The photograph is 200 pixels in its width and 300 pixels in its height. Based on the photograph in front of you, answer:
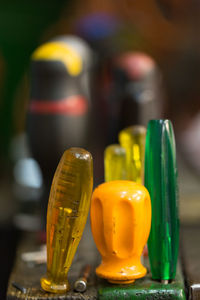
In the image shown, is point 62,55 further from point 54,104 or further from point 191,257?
point 191,257

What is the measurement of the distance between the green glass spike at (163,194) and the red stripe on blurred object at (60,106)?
0.26 metres

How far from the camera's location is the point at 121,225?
528 millimetres

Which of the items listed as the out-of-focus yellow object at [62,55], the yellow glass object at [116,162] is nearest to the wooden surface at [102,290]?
the yellow glass object at [116,162]

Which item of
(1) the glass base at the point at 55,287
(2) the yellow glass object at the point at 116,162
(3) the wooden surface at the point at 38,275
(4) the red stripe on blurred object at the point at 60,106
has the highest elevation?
(4) the red stripe on blurred object at the point at 60,106

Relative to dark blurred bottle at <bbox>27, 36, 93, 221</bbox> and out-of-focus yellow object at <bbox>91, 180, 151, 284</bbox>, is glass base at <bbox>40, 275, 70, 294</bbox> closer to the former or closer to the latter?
out-of-focus yellow object at <bbox>91, 180, 151, 284</bbox>

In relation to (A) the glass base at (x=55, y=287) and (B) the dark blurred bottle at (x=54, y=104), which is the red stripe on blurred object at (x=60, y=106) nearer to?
(B) the dark blurred bottle at (x=54, y=104)

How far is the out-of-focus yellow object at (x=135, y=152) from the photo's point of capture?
2.11ft

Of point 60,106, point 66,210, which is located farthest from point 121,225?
point 60,106

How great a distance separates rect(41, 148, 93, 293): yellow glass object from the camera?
523mm

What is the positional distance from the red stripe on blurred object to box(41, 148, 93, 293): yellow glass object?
0.91 feet

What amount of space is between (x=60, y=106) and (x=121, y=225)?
12.7 inches

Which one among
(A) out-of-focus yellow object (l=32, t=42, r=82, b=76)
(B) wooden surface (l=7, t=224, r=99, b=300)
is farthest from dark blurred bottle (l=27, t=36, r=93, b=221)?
(B) wooden surface (l=7, t=224, r=99, b=300)

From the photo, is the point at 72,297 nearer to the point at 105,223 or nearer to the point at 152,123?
the point at 105,223

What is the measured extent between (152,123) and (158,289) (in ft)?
0.60
